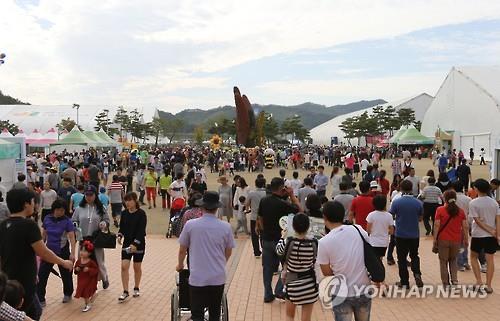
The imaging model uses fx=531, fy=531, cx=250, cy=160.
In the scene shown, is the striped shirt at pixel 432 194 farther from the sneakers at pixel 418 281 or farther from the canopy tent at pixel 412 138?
the canopy tent at pixel 412 138

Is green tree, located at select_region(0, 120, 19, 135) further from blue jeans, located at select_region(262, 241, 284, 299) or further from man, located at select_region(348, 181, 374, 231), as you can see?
blue jeans, located at select_region(262, 241, 284, 299)

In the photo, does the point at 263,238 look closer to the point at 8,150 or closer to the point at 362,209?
the point at 362,209

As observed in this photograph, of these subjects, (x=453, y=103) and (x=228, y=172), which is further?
(x=453, y=103)

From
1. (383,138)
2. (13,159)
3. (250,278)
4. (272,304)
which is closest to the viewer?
(272,304)

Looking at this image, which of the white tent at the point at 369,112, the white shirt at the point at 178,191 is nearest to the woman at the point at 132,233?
the white shirt at the point at 178,191

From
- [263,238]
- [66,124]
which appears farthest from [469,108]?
[263,238]

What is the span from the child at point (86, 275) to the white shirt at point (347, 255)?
3.38 meters

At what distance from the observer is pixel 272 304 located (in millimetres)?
6668

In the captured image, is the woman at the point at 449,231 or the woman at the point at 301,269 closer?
the woman at the point at 301,269

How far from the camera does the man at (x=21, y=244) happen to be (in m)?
4.25

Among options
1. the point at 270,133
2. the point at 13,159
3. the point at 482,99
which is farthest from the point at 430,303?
the point at 270,133

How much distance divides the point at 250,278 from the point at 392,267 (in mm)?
2453

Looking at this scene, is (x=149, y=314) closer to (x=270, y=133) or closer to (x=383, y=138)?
(x=383, y=138)

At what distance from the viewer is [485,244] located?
7.00m
